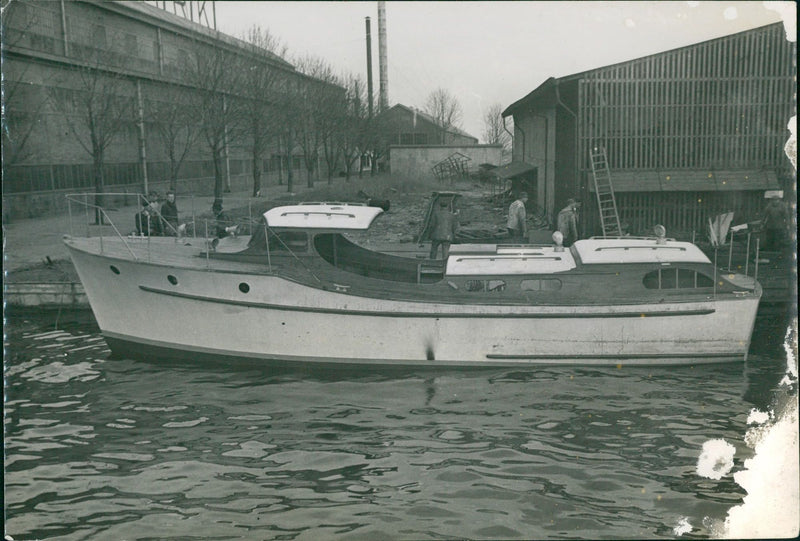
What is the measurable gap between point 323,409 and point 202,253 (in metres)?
4.32

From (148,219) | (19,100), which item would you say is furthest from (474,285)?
(19,100)

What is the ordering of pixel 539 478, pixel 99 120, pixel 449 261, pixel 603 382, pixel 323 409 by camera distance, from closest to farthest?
pixel 539 478, pixel 323 409, pixel 603 382, pixel 449 261, pixel 99 120

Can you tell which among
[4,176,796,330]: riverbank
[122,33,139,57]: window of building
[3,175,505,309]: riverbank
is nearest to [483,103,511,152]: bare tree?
[3,175,505,309]: riverbank

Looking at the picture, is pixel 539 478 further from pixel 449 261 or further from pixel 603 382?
pixel 449 261

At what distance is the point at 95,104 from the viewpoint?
971 inches

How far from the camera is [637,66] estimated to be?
52.7ft

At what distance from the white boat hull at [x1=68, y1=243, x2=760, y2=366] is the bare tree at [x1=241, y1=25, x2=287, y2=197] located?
17.2m

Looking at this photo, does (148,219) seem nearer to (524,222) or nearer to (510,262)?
(510,262)

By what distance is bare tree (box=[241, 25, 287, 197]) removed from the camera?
2834cm

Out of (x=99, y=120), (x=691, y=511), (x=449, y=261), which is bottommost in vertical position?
(x=691, y=511)

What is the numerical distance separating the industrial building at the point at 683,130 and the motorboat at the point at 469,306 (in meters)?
5.43

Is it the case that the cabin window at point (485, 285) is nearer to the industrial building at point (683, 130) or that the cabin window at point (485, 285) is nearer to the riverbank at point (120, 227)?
the riverbank at point (120, 227)

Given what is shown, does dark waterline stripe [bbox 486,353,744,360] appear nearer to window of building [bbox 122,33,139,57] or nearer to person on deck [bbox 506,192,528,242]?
person on deck [bbox 506,192,528,242]

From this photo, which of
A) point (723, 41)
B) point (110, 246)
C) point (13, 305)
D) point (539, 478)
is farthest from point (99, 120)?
point (539, 478)
